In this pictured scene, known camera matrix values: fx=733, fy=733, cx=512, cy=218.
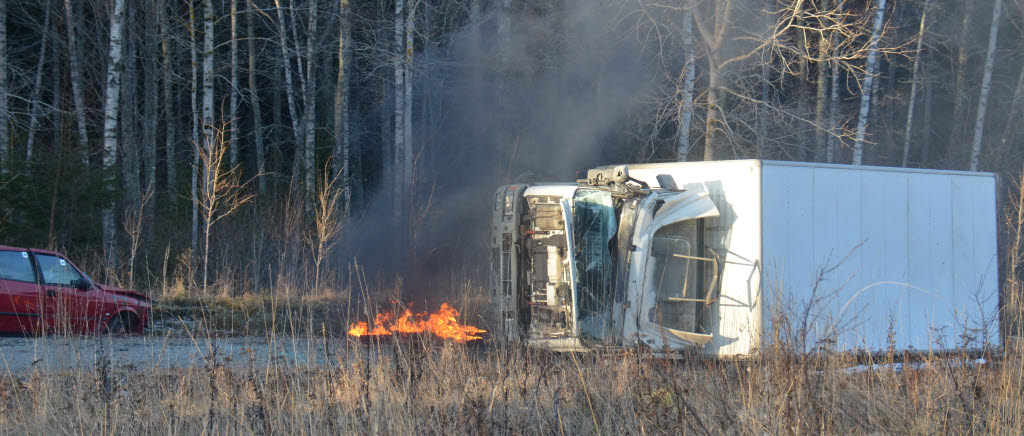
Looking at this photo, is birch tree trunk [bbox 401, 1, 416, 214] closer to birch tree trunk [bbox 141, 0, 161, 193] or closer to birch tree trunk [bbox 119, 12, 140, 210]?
birch tree trunk [bbox 119, 12, 140, 210]

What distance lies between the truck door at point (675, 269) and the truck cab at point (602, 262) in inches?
0.4

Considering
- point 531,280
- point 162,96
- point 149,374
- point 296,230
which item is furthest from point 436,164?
point 149,374

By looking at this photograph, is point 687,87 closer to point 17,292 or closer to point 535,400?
point 535,400

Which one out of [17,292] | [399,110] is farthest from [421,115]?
[17,292]

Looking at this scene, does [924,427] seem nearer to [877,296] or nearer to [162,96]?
[877,296]

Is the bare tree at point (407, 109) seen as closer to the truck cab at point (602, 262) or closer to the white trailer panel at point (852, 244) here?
the truck cab at point (602, 262)

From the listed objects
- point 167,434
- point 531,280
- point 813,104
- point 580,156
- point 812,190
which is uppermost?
point 813,104

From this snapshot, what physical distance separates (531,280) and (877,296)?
3.78 m

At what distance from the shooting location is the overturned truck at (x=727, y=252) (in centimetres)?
741

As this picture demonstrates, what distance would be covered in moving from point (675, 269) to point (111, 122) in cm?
1139

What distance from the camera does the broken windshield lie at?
7.67 m

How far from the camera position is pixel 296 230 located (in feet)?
45.6

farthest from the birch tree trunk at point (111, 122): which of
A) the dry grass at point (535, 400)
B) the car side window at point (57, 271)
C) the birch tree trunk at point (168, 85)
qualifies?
the dry grass at point (535, 400)

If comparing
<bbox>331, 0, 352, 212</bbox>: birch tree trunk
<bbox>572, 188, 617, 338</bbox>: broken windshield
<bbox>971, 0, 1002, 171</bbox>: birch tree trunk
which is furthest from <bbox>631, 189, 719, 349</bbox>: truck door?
<bbox>971, 0, 1002, 171</bbox>: birch tree trunk
